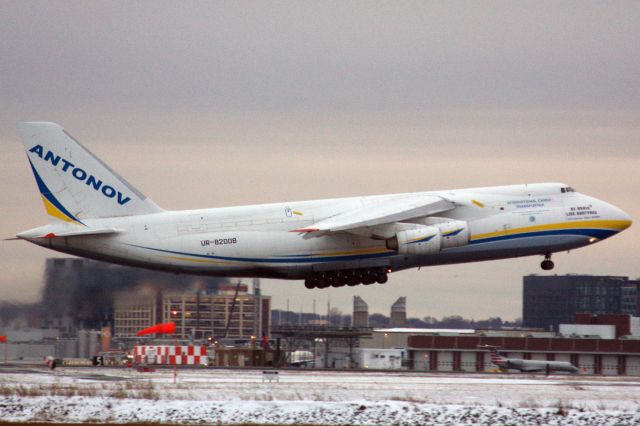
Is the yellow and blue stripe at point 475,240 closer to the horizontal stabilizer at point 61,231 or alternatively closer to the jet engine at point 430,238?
the jet engine at point 430,238

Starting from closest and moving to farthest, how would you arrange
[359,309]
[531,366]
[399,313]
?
[531,366] → [359,309] → [399,313]

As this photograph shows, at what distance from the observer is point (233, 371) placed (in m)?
36.6

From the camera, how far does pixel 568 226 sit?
132ft

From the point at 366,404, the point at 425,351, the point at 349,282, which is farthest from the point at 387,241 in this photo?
the point at 425,351

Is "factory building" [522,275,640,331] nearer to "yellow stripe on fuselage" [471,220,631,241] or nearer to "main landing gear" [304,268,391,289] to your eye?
"yellow stripe on fuselage" [471,220,631,241]

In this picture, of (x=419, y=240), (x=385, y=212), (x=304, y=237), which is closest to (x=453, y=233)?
(x=419, y=240)

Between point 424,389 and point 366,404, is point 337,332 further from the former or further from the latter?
point 366,404

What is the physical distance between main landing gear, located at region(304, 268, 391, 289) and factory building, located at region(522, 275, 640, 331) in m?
51.3

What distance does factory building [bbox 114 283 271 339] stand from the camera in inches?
1644

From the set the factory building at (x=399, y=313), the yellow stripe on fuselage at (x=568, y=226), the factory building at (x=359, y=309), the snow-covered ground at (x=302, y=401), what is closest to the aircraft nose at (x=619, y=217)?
the yellow stripe on fuselage at (x=568, y=226)

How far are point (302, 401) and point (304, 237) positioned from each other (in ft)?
38.9

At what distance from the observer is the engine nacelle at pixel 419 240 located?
37875 millimetres

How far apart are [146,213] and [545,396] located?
15.5 m

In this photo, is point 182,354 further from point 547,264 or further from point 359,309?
point 359,309
